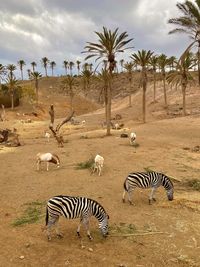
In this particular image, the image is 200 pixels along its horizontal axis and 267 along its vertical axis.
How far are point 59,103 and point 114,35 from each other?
2588 inches

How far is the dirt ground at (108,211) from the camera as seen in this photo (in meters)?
11.9

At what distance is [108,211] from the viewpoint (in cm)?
1594

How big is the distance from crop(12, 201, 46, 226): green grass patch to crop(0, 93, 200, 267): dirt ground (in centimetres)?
31

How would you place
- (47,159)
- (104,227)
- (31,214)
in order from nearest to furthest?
(104,227), (31,214), (47,159)

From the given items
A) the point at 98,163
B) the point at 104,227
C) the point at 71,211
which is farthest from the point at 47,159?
the point at 104,227

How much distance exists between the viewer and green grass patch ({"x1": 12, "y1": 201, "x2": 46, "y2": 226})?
14853 mm

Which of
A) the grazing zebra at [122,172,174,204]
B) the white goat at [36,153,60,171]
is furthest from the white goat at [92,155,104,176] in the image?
the grazing zebra at [122,172,174,204]

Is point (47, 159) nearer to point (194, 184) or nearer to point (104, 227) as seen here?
point (194, 184)

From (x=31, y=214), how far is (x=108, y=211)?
10.5ft

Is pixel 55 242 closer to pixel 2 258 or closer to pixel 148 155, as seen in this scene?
pixel 2 258

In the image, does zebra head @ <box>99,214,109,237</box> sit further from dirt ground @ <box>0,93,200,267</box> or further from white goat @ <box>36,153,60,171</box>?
white goat @ <box>36,153,60,171</box>

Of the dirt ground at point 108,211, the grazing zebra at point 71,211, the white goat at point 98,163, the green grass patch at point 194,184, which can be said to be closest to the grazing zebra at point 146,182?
the dirt ground at point 108,211

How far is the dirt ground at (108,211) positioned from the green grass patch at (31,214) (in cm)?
31

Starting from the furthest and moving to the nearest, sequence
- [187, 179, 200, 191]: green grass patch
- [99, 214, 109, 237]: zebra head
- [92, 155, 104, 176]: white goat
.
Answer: [92, 155, 104, 176]: white goat < [187, 179, 200, 191]: green grass patch < [99, 214, 109, 237]: zebra head
